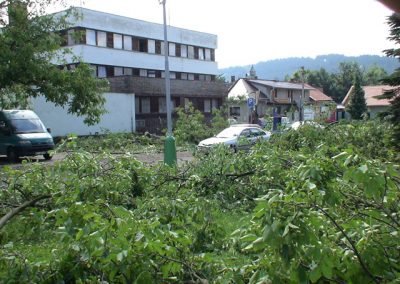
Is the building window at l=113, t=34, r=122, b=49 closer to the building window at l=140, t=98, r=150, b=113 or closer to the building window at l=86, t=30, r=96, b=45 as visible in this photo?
the building window at l=86, t=30, r=96, b=45

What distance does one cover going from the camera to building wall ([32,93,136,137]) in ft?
97.8

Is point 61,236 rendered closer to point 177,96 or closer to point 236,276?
point 236,276

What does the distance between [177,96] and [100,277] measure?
3962 cm

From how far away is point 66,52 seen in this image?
18.3m

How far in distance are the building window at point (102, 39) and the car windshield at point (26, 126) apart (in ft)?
73.1

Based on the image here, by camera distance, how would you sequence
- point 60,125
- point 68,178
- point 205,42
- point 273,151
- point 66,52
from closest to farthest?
point 68,178
point 273,151
point 66,52
point 60,125
point 205,42

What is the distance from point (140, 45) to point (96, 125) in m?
15.4

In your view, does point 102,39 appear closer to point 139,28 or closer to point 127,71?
point 127,71

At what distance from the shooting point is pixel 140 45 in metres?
46.5

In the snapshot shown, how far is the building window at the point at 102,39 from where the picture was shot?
41553mm

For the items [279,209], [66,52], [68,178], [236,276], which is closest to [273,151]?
[68,178]

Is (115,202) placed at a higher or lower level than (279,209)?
lower

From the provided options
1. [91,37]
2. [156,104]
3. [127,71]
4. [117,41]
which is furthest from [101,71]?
[156,104]

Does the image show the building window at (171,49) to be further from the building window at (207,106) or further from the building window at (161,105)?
the building window at (161,105)
